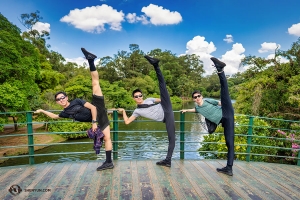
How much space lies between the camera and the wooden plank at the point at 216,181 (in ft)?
8.45

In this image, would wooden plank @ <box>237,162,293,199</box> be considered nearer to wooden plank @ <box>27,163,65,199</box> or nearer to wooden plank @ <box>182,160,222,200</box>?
wooden plank @ <box>182,160,222,200</box>

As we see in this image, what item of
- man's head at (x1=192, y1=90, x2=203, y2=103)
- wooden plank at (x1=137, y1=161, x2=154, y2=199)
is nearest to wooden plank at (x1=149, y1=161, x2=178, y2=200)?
wooden plank at (x1=137, y1=161, x2=154, y2=199)

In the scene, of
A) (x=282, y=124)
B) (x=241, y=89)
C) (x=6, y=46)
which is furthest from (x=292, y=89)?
(x=6, y=46)

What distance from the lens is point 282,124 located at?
8.81 metres

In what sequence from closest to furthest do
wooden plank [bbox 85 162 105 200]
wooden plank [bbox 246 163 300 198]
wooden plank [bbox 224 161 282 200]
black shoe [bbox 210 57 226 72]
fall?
wooden plank [bbox 85 162 105 200] → wooden plank [bbox 224 161 282 200] → wooden plank [bbox 246 163 300 198] → black shoe [bbox 210 57 226 72]

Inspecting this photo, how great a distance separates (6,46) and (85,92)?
978 centimetres

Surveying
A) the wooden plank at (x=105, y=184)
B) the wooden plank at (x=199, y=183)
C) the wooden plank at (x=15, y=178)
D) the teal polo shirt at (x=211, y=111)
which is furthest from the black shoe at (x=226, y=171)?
the wooden plank at (x=15, y=178)

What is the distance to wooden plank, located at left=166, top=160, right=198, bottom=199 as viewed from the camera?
2553mm

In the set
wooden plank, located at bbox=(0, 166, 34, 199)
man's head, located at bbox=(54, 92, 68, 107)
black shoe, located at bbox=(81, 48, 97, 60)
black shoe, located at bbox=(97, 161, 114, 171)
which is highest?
black shoe, located at bbox=(81, 48, 97, 60)

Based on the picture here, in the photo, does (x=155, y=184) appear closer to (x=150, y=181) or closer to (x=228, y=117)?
(x=150, y=181)

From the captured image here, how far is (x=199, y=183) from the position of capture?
2871mm

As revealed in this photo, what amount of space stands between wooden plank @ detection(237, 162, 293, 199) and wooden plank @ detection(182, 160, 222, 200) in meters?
0.80

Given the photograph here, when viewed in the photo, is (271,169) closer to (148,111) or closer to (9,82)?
(148,111)

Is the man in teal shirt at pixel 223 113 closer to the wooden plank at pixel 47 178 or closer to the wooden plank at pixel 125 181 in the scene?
the wooden plank at pixel 125 181
